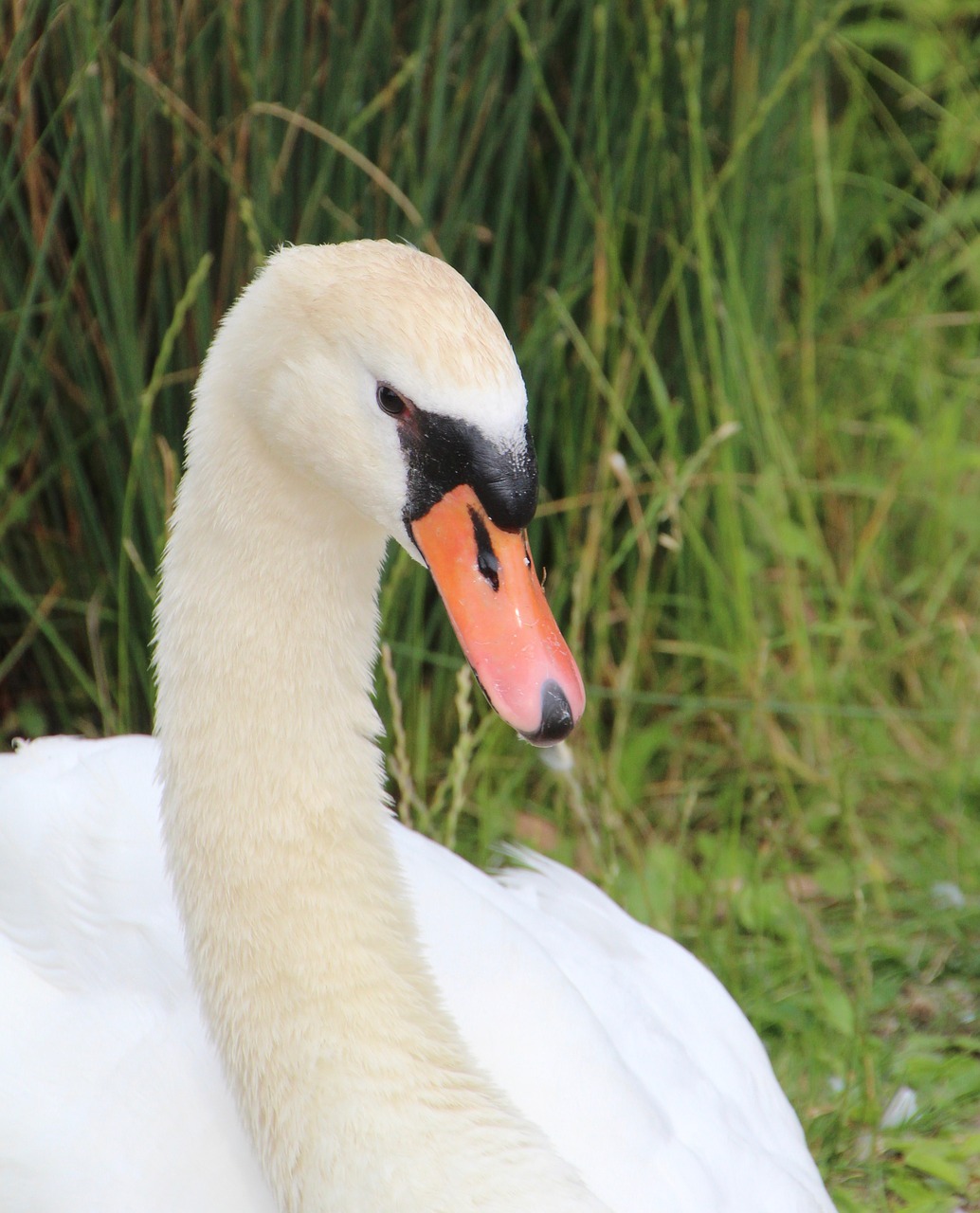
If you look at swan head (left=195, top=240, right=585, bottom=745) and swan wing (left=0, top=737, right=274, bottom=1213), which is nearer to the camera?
swan head (left=195, top=240, right=585, bottom=745)

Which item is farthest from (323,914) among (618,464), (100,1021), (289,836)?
(618,464)

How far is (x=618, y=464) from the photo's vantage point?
2.52 m

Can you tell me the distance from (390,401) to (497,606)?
0.64ft

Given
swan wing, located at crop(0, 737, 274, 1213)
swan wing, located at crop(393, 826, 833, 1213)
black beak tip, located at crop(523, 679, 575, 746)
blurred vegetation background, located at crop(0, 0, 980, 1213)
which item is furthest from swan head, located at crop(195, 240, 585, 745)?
blurred vegetation background, located at crop(0, 0, 980, 1213)

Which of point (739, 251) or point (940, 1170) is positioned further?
point (739, 251)

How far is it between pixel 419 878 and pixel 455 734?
3.50 ft

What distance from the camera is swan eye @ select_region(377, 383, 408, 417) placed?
1.41 m

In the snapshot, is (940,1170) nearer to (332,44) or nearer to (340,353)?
(340,353)

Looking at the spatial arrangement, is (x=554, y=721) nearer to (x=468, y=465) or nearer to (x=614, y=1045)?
(x=468, y=465)

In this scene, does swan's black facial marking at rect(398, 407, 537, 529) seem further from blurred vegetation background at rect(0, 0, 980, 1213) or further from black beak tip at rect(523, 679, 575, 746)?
blurred vegetation background at rect(0, 0, 980, 1213)

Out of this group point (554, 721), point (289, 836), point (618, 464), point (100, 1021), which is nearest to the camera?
point (554, 721)

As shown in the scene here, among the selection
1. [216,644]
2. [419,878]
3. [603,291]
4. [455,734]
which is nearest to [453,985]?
[419,878]

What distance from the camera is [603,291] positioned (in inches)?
115

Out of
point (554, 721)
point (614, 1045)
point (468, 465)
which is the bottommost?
point (614, 1045)
